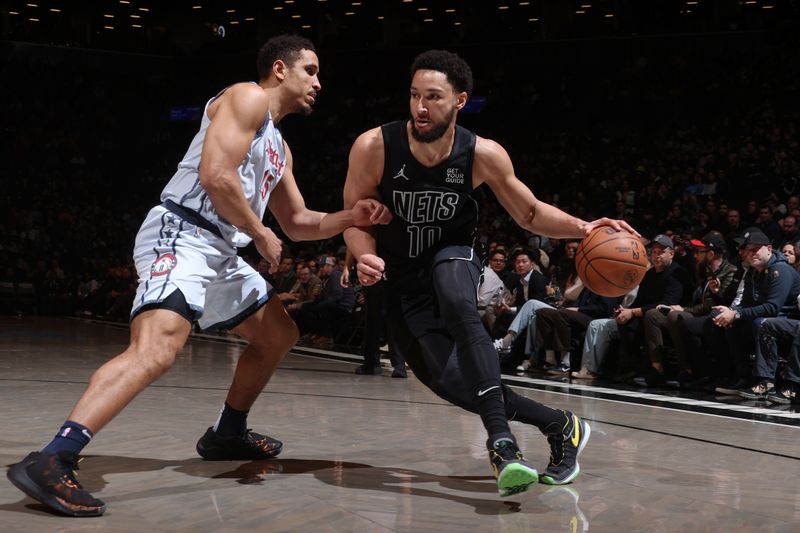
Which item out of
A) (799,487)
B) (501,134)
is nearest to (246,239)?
(799,487)

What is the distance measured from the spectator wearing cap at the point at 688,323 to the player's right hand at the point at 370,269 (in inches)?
200

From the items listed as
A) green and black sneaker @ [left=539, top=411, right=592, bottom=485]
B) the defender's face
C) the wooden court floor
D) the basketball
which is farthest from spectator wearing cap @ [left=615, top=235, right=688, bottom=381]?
green and black sneaker @ [left=539, top=411, right=592, bottom=485]

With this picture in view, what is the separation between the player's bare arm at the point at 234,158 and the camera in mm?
3641

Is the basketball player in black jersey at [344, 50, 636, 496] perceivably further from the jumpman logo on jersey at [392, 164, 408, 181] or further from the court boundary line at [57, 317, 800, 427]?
the court boundary line at [57, 317, 800, 427]

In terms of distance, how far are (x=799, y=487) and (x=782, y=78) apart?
16467 mm

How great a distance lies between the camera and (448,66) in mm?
3928

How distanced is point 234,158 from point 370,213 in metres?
0.61

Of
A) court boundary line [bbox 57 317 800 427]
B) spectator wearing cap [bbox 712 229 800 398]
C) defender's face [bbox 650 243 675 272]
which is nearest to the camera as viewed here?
court boundary line [bbox 57 317 800 427]

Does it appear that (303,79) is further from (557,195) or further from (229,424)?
(557,195)

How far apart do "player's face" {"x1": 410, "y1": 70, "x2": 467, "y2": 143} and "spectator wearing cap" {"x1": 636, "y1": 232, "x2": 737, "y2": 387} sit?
4898mm

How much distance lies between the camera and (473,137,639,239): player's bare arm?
400 centimetres

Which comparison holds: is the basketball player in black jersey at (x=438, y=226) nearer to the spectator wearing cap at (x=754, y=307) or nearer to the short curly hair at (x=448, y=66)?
the short curly hair at (x=448, y=66)

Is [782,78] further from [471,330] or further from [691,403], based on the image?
[471,330]

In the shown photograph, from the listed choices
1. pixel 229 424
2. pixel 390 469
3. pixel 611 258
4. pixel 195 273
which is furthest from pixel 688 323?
pixel 195 273
